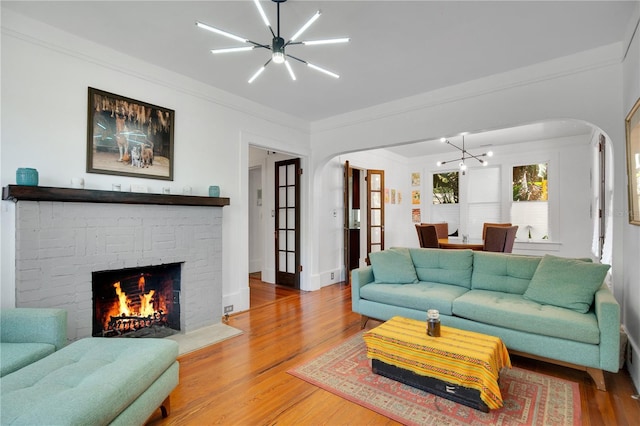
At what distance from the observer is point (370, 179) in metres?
6.28

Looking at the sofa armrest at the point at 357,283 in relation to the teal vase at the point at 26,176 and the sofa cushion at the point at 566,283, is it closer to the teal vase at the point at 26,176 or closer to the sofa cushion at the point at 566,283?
the sofa cushion at the point at 566,283

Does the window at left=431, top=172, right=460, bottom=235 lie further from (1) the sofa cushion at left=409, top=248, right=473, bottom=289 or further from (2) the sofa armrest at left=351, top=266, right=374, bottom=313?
(2) the sofa armrest at left=351, top=266, right=374, bottom=313

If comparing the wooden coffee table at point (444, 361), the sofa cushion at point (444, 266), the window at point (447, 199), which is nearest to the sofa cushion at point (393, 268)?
the sofa cushion at point (444, 266)

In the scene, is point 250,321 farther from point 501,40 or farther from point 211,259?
point 501,40

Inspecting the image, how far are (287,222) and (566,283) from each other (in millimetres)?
3990

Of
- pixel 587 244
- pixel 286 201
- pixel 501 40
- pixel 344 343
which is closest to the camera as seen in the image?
pixel 501 40

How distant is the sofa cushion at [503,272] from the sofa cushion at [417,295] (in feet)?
0.78

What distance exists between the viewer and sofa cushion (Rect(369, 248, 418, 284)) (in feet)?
11.8

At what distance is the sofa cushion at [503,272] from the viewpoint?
3117mm

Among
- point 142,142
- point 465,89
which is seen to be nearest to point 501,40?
point 465,89

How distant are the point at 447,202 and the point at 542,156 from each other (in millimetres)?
2181

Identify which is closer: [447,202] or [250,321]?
[250,321]

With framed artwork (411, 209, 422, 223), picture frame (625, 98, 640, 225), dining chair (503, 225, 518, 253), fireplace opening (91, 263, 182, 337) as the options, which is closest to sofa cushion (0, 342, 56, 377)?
fireplace opening (91, 263, 182, 337)

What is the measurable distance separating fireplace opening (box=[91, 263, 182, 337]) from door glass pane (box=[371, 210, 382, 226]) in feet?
13.3
